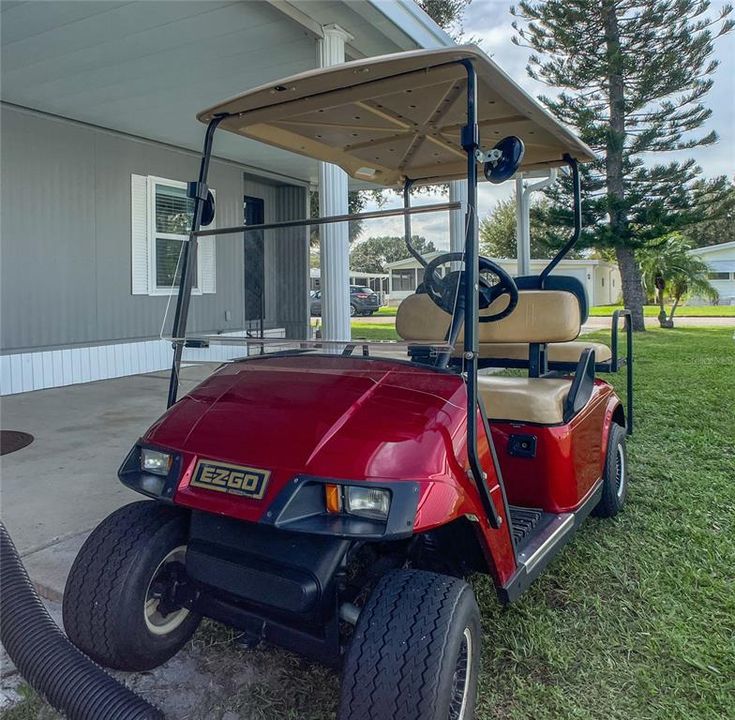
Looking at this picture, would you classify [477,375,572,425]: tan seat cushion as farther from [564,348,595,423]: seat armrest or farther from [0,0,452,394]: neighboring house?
[0,0,452,394]: neighboring house

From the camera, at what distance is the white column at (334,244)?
2.39 m

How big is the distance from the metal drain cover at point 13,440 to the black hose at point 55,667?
2363 mm

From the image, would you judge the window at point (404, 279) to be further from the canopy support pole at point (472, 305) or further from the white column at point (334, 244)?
the canopy support pole at point (472, 305)

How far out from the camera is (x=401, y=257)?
7.39 ft

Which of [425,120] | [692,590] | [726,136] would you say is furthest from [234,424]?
[726,136]

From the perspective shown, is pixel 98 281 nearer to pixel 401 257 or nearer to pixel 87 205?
pixel 87 205

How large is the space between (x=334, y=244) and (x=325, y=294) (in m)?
Result: 0.29

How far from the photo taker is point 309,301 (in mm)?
Result: 2264

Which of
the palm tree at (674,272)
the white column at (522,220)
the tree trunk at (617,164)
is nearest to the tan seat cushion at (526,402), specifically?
the white column at (522,220)

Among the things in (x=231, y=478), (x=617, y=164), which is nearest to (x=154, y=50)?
(x=231, y=478)

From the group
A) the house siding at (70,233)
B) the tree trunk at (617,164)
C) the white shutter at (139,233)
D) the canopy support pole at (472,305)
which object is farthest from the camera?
the tree trunk at (617,164)

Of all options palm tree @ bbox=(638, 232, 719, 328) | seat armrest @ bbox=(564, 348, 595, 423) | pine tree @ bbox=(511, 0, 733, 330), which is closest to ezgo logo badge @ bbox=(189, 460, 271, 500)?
seat armrest @ bbox=(564, 348, 595, 423)

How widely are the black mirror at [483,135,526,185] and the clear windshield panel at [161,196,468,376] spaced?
0.28m

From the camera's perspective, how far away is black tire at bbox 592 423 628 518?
280 centimetres
